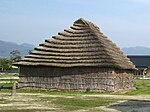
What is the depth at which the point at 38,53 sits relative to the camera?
44.7 m

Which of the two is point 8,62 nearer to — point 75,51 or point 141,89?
point 141,89

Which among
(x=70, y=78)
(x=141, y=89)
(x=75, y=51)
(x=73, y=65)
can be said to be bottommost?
(x=141, y=89)

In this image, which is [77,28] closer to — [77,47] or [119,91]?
[77,47]

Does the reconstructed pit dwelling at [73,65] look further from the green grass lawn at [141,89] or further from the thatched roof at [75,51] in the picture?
the green grass lawn at [141,89]

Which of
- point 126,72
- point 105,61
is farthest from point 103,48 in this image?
point 126,72

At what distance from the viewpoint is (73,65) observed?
4212 cm

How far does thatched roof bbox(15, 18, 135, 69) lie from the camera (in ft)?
139

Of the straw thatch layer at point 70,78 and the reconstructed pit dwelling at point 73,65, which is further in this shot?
the straw thatch layer at point 70,78

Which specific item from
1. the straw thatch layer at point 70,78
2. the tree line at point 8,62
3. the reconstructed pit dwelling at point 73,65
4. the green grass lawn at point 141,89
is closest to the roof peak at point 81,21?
the reconstructed pit dwelling at point 73,65

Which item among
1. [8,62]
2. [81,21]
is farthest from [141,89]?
[8,62]

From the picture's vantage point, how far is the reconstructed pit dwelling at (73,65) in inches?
1671

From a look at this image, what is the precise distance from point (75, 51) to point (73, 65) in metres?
2.14

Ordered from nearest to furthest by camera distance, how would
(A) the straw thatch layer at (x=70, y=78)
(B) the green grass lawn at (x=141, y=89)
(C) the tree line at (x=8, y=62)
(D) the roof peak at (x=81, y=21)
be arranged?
(A) the straw thatch layer at (x=70, y=78), (B) the green grass lawn at (x=141, y=89), (D) the roof peak at (x=81, y=21), (C) the tree line at (x=8, y=62)

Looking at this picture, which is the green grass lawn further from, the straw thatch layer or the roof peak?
the roof peak
